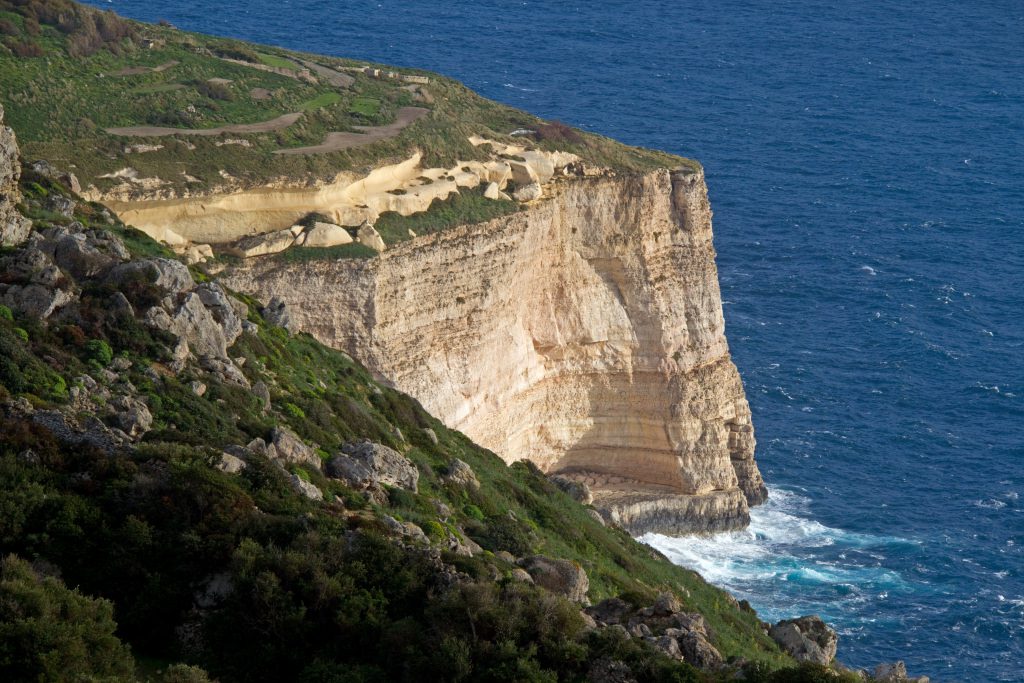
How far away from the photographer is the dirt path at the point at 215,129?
6769 centimetres

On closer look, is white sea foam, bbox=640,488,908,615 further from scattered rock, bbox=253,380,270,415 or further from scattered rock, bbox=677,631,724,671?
scattered rock, bbox=677,631,724,671

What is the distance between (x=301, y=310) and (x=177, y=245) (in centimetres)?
655

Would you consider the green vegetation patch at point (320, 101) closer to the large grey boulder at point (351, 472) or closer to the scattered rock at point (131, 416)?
the large grey boulder at point (351, 472)

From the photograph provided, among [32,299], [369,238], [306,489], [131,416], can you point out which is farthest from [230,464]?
[369,238]

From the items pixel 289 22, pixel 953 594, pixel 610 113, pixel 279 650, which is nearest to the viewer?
pixel 279 650

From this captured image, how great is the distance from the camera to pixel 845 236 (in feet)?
407

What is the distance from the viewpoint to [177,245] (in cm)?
6375

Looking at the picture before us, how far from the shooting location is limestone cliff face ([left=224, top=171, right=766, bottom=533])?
74.7m

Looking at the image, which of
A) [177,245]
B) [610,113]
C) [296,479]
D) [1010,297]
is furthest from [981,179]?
[296,479]

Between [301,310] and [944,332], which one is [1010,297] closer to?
[944,332]

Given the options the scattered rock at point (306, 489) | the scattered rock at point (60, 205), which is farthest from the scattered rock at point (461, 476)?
the scattered rock at point (60, 205)

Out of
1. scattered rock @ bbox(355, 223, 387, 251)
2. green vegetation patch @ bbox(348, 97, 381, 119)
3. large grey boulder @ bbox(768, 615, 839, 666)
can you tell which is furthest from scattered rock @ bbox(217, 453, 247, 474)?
green vegetation patch @ bbox(348, 97, 381, 119)

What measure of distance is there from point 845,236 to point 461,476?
7929 centimetres

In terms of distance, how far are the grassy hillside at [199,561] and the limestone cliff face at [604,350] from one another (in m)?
31.6
